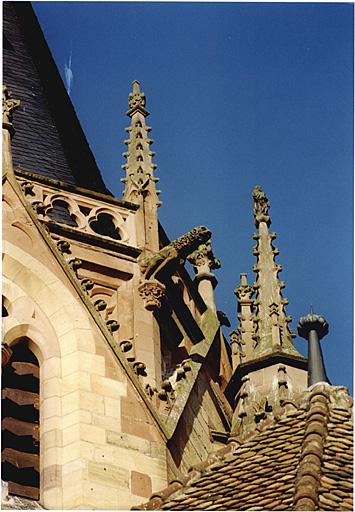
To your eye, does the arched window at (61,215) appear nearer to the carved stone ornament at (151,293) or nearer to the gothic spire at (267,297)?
the carved stone ornament at (151,293)

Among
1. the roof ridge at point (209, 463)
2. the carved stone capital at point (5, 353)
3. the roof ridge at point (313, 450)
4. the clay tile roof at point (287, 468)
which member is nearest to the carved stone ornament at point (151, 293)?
the carved stone capital at point (5, 353)

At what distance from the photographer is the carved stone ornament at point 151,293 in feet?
92.6

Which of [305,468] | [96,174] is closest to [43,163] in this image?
[96,174]

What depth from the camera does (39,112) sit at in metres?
33.0

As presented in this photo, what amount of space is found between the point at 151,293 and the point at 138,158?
1.84 m

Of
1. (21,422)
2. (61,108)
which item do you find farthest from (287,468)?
(61,108)

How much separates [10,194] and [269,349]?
8.76 ft

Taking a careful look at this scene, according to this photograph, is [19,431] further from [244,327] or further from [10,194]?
[244,327]

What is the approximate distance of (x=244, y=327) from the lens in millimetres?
30422

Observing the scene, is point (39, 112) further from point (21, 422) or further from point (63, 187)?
point (21, 422)

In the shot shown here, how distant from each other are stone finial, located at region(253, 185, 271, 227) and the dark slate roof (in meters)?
2.45

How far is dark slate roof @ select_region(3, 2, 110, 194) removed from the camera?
32.0m

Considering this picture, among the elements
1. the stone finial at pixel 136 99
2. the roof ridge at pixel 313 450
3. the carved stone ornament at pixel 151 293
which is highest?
the stone finial at pixel 136 99

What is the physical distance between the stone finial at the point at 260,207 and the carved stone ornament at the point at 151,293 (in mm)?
1795
